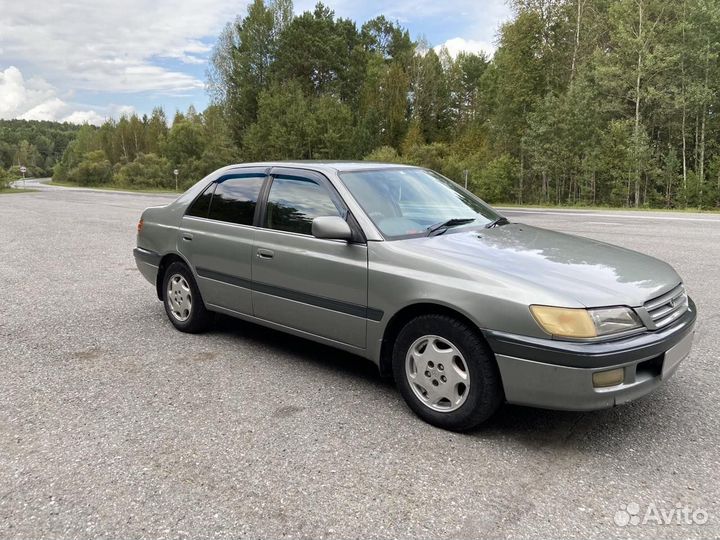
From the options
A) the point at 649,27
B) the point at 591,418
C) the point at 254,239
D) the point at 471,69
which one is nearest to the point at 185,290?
the point at 254,239

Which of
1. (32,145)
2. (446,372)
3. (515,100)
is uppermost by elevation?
(32,145)

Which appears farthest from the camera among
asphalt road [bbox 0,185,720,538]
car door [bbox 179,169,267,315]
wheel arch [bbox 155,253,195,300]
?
wheel arch [bbox 155,253,195,300]

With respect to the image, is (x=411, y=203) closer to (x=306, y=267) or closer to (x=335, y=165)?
(x=335, y=165)

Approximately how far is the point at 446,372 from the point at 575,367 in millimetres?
720

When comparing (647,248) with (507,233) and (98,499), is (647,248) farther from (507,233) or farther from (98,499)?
(98,499)

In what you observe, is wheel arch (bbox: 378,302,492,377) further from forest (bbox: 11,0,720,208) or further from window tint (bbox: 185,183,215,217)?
forest (bbox: 11,0,720,208)

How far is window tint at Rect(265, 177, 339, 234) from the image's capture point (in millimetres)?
3945

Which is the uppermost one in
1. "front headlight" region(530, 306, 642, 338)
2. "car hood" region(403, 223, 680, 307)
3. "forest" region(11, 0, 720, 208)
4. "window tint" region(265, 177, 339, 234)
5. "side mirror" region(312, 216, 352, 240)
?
"forest" region(11, 0, 720, 208)

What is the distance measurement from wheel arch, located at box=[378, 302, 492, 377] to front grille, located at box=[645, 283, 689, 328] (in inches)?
36.5

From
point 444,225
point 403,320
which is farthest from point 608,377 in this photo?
point 444,225

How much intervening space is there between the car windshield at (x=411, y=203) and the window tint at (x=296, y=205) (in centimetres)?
22

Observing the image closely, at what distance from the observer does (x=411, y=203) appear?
402cm

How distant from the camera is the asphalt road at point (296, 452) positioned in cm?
240

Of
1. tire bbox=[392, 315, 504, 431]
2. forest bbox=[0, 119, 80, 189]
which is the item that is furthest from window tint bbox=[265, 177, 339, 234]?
forest bbox=[0, 119, 80, 189]
